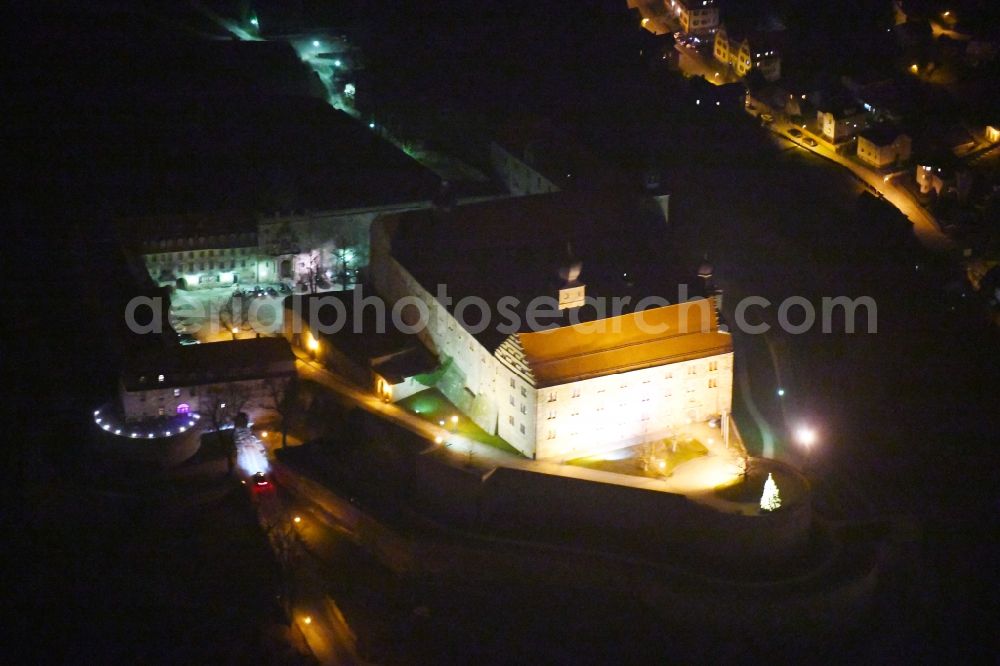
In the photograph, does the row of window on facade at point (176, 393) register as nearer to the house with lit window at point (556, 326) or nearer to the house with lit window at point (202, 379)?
the house with lit window at point (202, 379)

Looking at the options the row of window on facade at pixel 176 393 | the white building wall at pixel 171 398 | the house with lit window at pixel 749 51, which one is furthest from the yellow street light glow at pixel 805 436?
the house with lit window at pixel 749 51

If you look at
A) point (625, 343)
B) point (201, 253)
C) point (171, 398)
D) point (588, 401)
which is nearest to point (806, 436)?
point (625, 343)

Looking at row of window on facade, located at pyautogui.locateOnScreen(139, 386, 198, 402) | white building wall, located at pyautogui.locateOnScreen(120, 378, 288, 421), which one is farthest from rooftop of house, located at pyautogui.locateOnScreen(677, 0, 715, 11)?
row of window on facade, located at pyautogui.locateOnScreen(139, 386, 198, 402)

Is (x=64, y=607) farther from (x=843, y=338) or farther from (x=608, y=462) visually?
(x=843, y=338)

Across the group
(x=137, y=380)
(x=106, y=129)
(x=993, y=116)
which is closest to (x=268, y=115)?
(x=106, y=129)

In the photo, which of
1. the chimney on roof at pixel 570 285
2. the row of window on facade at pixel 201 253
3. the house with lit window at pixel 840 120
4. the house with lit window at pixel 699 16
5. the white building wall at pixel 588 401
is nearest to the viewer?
the white building wall at pixel 588 401

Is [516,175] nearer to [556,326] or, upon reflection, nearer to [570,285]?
[570,285]

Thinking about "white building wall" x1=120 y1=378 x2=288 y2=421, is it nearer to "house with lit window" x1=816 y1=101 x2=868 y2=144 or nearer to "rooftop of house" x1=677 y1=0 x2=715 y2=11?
"house with lit window" x1=816 y1=101 x2=868 y2=144
